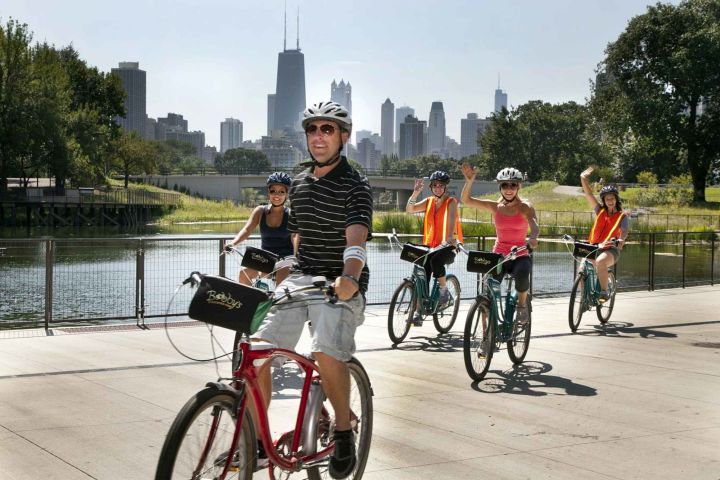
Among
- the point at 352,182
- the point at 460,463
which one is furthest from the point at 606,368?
the point at 352,182

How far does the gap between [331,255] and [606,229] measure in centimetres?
945

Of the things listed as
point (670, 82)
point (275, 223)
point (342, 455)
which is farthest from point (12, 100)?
point (342, 455)

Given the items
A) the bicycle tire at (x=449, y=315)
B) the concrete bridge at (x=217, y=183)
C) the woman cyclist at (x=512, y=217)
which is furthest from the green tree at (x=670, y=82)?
the woman cyclist at (x=512, y=217)

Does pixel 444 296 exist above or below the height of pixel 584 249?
below

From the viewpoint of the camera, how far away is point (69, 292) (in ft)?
48.8

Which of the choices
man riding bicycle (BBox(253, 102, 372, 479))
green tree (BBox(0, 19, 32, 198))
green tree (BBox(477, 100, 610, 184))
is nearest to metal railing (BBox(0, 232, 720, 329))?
man riding bicycle (BBox(253, 102, 372, 479))

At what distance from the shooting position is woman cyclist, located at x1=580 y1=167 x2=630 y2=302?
555 inches

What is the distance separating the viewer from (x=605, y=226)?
14.4 m

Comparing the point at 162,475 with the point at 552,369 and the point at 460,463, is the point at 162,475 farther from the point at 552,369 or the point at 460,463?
the point at 552,369

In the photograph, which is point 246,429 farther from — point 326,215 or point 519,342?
point 519,342

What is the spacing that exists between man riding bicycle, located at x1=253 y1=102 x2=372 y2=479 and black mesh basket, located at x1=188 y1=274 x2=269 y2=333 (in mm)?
447

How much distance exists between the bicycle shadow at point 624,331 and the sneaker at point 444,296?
79.4 inches

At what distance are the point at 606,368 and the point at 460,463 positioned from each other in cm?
453

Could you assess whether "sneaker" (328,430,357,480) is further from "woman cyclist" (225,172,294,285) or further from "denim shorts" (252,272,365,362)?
"woman cyclist" (225,172,294,285)
